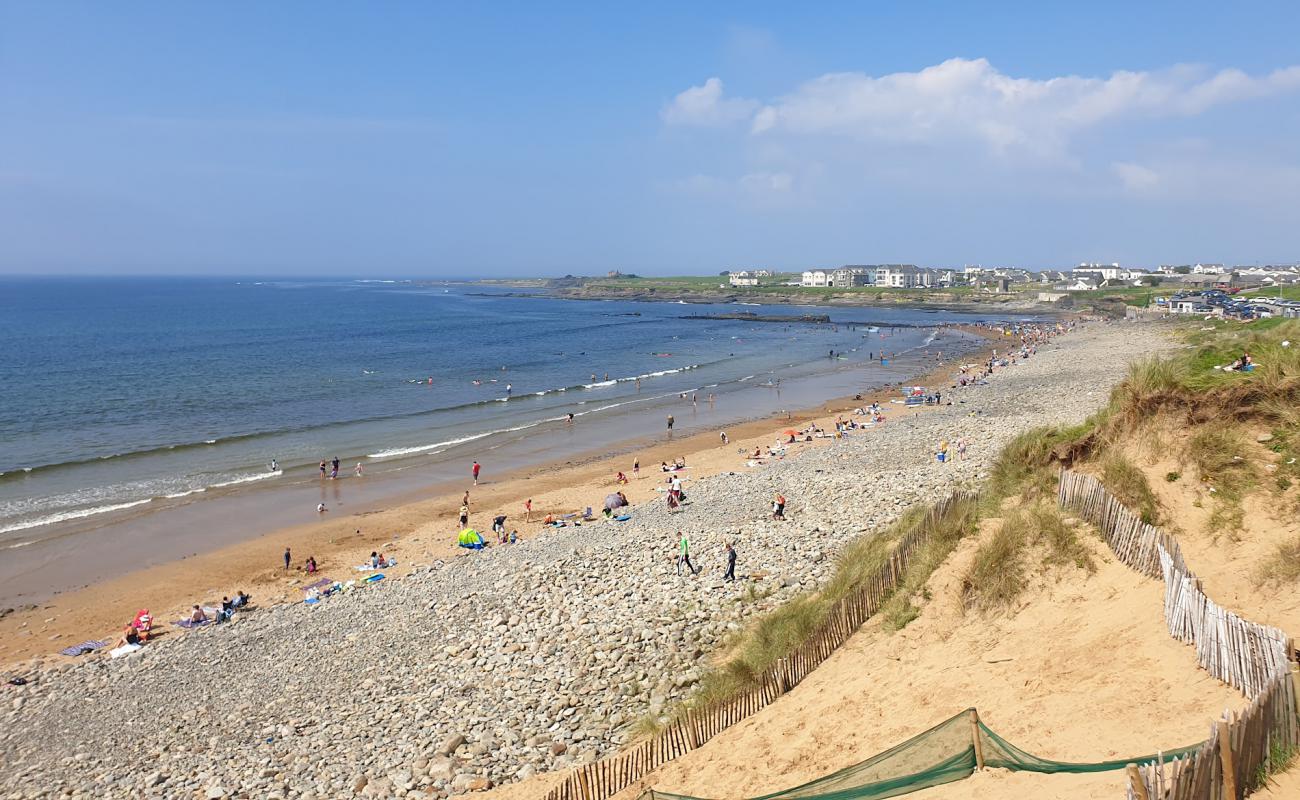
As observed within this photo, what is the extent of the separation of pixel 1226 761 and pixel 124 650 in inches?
781

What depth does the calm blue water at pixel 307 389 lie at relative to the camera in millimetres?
33188

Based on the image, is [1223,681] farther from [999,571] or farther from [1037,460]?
[1037,460]

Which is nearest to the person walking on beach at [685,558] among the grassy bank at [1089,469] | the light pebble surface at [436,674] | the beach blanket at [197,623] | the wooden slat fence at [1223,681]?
the light pebble surface at [436,674]

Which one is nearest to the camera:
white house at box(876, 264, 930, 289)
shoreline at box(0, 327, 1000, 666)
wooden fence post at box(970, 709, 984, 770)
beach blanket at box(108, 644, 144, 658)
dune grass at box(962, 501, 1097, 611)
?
wooden fence post at box(970, 709, 984, 770)

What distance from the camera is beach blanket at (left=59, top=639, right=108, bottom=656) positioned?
56.9 ft

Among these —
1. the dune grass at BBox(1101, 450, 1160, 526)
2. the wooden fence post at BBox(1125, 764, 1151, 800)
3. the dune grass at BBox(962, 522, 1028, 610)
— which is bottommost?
the dune grass at BBox(962, 522, 1028, 610)

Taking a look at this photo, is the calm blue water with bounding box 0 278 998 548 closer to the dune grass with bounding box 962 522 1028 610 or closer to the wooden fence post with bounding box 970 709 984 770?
the dune grass with bounding box 962 522 1028 610

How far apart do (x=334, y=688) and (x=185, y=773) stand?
2573 mm

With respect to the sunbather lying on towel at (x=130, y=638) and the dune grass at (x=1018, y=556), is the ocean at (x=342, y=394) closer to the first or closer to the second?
the sunbather lying on towel at (x=130, y=638)

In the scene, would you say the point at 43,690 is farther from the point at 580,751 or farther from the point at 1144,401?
→ the point at 1144,401

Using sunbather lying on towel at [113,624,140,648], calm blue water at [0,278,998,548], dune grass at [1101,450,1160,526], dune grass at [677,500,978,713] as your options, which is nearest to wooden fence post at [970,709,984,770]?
dune grass at [677,500,978,713]

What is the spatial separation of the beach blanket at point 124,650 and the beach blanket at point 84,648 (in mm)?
562

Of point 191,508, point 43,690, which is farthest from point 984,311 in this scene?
point 43,690

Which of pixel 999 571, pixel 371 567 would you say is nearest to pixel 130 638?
pixel 371 567
